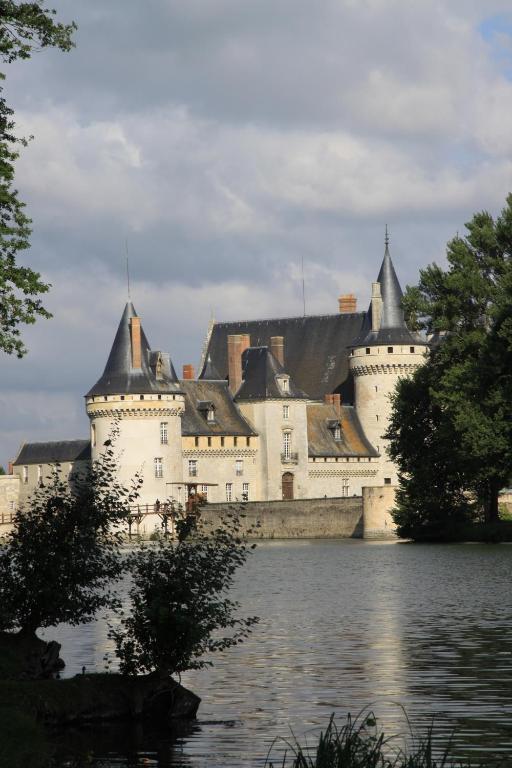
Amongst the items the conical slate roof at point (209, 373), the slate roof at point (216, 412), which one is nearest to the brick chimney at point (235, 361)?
the slate roof at point (216, 412)

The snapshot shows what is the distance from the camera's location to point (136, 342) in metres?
75.5

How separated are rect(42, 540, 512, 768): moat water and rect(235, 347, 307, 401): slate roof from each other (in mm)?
46142

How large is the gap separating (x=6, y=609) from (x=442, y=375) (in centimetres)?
3675

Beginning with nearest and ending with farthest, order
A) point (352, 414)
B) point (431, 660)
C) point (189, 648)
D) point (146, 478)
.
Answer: point (189, 648)
point (431, 660)
point (146, 478)
point (352, 414)

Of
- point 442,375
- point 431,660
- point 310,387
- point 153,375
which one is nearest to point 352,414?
point 310,387

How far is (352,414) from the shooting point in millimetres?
85438

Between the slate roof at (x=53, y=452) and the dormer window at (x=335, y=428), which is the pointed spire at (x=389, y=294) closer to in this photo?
the dormer window at (x=335, y=428)

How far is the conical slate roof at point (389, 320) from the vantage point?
8175 cm

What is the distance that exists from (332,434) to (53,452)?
49.6 ft

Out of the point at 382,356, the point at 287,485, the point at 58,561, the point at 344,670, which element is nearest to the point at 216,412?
the point at 287,485

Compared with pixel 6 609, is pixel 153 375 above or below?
above

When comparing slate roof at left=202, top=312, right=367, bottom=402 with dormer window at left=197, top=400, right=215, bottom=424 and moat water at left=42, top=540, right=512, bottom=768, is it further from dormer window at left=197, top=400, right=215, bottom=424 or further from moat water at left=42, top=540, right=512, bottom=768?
moat water at left=42, top=540, right=512, bottom=768

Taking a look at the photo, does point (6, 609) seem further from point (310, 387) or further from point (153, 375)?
point (310, 387)

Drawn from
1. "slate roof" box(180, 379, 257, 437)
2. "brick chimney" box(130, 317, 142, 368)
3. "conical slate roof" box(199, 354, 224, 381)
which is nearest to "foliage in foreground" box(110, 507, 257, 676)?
"brick chimney" box(130, 317, 142, 368)
